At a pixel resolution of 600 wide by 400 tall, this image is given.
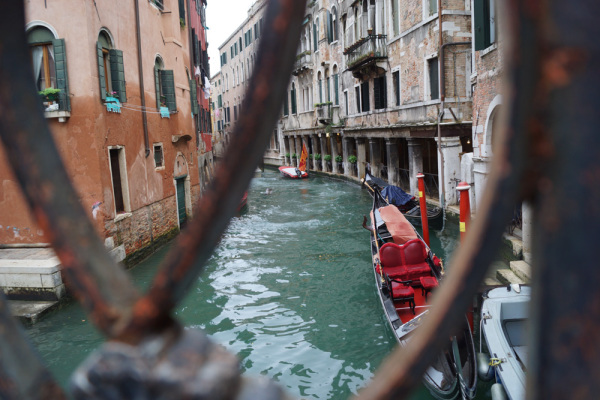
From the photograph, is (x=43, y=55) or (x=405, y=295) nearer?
(x=405, y=295)

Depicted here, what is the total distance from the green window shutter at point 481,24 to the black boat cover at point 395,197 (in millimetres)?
4811

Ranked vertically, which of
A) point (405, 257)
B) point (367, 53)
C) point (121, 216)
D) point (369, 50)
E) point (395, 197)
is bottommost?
point (405, 257)

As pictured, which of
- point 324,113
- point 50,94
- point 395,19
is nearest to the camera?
point 50,94

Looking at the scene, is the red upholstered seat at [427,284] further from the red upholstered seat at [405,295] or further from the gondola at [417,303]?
the red upholstered seat at [405,295]

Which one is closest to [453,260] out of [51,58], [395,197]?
[51,58]

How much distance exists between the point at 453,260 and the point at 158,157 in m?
10.4

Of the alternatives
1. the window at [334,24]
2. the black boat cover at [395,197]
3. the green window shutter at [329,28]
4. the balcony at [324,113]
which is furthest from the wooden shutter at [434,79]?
the green window shutter at [329,28]

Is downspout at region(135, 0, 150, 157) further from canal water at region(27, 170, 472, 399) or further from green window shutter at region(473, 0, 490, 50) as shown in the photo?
green window shutter at region(473, 0, 490, 50)

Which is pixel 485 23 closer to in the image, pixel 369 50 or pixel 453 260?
pixel 453 260

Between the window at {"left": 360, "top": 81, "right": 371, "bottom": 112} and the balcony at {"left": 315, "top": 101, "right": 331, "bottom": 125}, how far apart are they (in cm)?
394

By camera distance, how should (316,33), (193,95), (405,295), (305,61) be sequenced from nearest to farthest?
1. (405,295)
2. (193,95)
3. (316,33)
4. (305,61)

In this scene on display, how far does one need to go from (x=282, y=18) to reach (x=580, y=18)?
0.81 feet

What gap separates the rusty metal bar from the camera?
1.45 ft

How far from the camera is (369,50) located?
1559 cm
